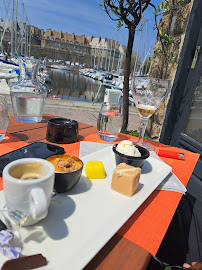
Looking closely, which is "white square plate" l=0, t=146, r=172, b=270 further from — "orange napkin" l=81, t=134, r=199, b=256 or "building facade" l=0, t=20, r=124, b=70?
"building facade" l=0, t=20, r=124, b=70

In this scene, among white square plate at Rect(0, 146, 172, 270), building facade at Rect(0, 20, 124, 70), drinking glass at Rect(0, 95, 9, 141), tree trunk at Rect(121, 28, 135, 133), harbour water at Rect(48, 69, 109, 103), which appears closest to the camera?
white square plate at Rect(0, 146, 172, 270)

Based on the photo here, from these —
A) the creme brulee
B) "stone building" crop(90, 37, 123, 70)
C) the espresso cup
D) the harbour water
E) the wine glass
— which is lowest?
the harbour water

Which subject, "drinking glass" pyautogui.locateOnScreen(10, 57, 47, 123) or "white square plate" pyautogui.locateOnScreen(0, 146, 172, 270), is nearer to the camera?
"white square plate" pyautogui.locateOnScreen(0, 146, 172, 270)

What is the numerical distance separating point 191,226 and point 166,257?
1.13 feet

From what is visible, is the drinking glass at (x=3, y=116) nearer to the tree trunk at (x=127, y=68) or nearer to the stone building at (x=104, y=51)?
the tree trunk at (x=127, y=68)

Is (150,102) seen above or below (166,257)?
above

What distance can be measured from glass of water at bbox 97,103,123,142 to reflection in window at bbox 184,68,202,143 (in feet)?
4.20

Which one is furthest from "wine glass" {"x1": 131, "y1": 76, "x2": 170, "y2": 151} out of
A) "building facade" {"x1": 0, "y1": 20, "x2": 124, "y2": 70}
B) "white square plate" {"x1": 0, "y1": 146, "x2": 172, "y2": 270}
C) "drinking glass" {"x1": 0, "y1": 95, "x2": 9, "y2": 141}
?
"building facade" {"x1": 0, "y1": 20, "x2": 124, "y2": 70}

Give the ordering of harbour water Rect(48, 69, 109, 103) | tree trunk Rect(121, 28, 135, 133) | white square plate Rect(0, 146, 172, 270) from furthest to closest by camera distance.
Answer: harbour water Rect(48, 69, 109, 103), tree trunk Rect(121, 28, 135, 133), white square plate Rect(0, 146, 172, 270)

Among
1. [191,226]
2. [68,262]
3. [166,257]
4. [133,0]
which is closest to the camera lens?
[68,262]

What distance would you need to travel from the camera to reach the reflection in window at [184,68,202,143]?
7.03ft

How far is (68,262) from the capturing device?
39cm

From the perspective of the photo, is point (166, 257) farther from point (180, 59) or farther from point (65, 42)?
point (65, 42)

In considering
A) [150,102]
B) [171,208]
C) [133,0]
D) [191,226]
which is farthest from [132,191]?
[133,0]
